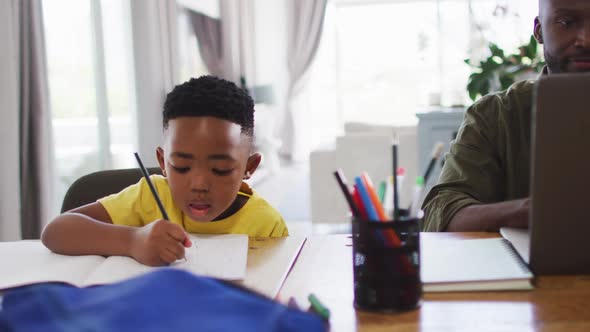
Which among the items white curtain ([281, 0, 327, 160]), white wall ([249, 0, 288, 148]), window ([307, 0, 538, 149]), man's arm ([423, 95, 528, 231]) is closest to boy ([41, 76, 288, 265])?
man's arm ([423, 95, 528, 231])

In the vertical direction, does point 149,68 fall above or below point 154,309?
above

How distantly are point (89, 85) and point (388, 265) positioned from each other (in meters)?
3.00

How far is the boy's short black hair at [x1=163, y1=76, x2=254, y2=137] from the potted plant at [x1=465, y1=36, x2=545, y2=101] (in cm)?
312

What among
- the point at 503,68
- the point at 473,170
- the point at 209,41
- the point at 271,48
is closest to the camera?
the point at 473,170

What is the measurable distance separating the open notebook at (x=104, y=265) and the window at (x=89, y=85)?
2.20 meters

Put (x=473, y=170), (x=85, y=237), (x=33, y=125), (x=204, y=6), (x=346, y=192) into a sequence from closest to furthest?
(x=346, y=192), (x=85, y=237), (x=473, y=170), (x=33, y=125), (x=204, y=6)

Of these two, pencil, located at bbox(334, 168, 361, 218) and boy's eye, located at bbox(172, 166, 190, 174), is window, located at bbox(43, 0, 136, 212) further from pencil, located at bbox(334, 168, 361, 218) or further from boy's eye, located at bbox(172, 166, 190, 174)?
pencil, located at bbox(334, 168, 361, 218)

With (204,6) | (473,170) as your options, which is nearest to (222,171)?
(473,170)

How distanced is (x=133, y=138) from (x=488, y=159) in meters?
2.73

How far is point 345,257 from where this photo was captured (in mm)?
968

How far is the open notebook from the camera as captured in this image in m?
0.84

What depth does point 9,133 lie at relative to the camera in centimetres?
257

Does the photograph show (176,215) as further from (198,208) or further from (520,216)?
(520,216)

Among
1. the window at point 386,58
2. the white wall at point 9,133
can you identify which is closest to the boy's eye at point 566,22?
the white wall at point 9,133
